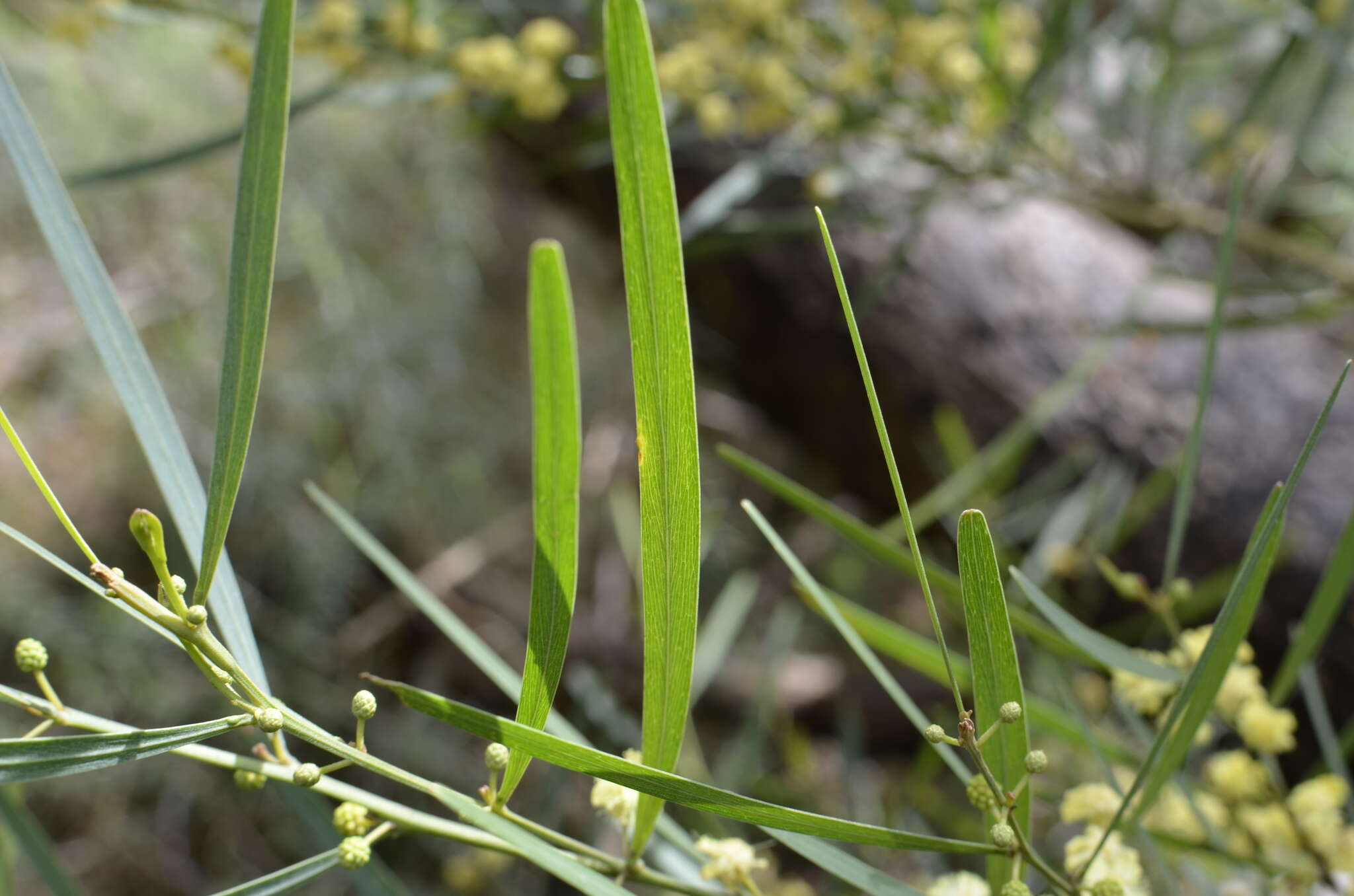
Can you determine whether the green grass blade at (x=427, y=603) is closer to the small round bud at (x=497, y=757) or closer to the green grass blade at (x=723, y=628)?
the small round bud at (x=497, y=757)

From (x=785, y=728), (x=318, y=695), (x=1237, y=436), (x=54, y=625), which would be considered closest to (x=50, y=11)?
(x=54, y=625)

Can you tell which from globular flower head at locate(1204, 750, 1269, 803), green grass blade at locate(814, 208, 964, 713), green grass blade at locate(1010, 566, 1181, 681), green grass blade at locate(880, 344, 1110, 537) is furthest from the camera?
Result: green grass blade at locate(880, 344, 1110, 537)

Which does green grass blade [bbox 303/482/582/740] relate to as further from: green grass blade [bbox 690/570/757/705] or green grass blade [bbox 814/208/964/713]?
green grass blade [bbox 690/570/757/705]

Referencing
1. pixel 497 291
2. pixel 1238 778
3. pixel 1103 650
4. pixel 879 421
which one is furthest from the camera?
pixel 497 291

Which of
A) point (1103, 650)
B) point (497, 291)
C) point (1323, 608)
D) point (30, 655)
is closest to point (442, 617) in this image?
point (30, 655)

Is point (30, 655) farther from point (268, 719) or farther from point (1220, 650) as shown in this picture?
point (1220, 650)

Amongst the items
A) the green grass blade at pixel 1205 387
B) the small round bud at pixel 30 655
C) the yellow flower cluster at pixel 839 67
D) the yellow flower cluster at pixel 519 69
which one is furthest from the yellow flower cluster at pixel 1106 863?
the yellow flower cluster at pixel 519 69

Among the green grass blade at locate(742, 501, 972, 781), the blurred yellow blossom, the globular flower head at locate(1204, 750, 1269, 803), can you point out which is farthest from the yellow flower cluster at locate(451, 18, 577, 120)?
the globular flower head at locate(1204, 750, 1269, 803)
